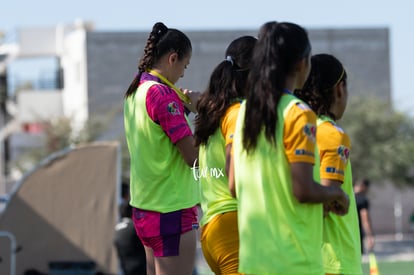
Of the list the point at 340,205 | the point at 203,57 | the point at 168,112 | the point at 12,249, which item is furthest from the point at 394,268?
the point at 203,57

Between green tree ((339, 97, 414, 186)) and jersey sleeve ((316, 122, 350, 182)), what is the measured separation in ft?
107

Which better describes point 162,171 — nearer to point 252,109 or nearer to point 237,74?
point 237,74

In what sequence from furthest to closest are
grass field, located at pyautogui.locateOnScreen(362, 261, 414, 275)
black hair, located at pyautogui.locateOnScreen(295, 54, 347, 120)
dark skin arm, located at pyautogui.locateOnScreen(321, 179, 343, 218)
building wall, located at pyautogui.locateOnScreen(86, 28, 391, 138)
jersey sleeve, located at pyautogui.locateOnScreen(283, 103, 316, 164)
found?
1. building wall, located at pyautogui.locateOnScreen(86, 28, 391, 138)
2. grass field, located at pyautogui.locateOnScreen(362, 261, 414, 275)
3. black hair, located at pyautogui.locateOnScreen(295, 54, 347, 120)
4. dark skin arm, located at pyautogui.locateOnScreen(321, 179, 343, 218)
5. jersey sleeve, located at pyautogui.locateOnScreen(283, 103, 316, 164)

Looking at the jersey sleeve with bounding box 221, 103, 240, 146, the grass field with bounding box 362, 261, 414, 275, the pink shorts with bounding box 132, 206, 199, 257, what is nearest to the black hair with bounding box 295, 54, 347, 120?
the jersey sleeve with bounding box 221, 103, 240, 146

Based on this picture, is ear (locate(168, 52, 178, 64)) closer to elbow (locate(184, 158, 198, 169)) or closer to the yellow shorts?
elbow (locate(184, 158, 198, 169))

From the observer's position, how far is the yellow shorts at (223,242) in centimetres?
576

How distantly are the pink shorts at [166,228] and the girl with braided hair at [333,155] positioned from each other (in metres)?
1.10

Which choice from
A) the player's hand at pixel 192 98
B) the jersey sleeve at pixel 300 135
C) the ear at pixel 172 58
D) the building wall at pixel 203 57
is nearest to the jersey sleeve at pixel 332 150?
the jersey sleeve at pixel 300 135

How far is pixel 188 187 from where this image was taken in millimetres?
6211

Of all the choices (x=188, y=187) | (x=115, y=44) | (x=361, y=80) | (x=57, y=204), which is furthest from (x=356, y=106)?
(x=188, y=187)

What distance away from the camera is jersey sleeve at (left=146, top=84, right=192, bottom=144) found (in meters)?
6.09

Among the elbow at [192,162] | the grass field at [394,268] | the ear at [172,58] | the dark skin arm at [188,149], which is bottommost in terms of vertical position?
the grass field at [394,268]

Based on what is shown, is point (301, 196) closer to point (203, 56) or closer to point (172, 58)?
point (172, 58)

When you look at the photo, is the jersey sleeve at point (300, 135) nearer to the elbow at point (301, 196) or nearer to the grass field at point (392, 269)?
the elbow at point (301, 196)
